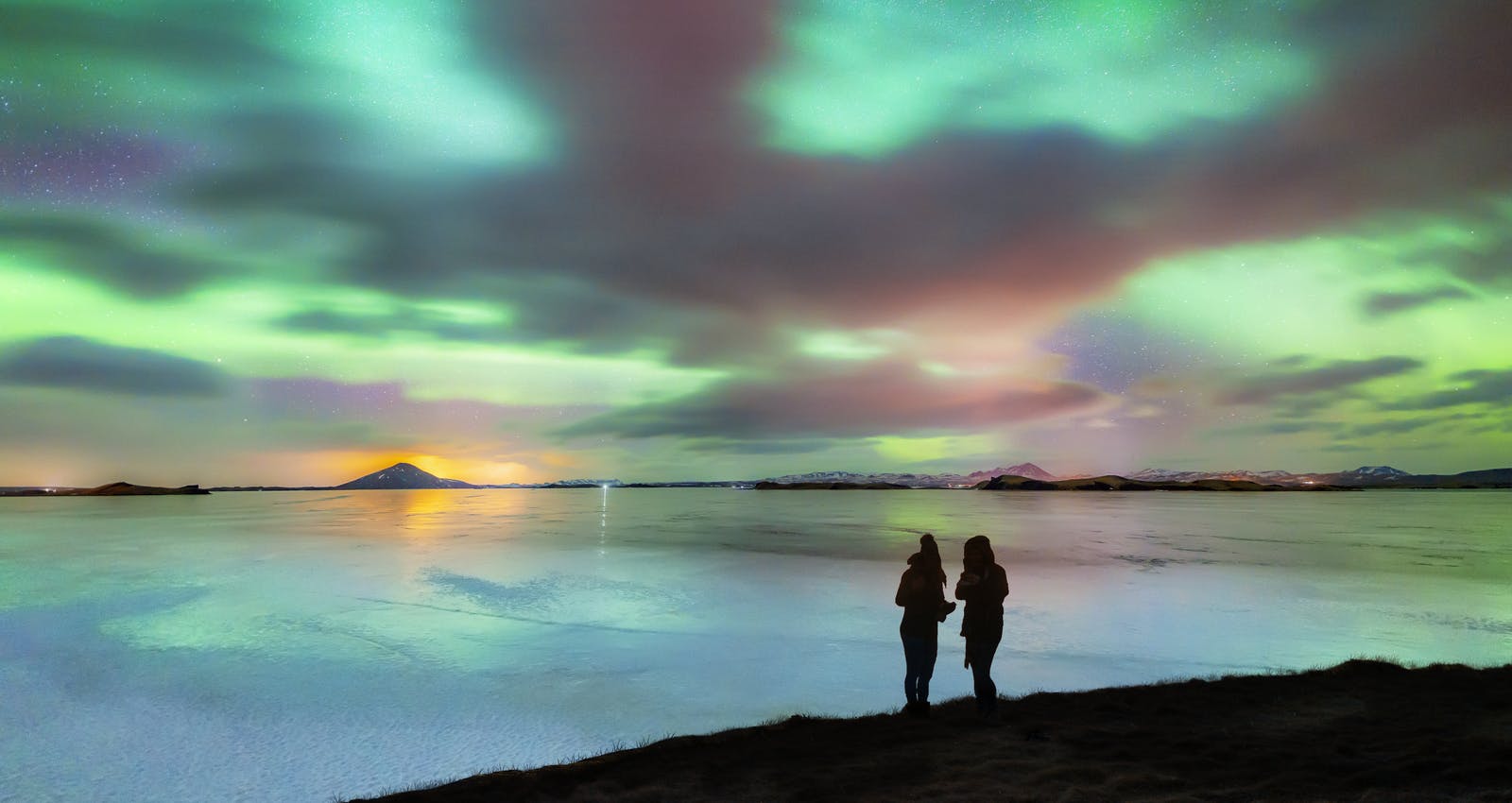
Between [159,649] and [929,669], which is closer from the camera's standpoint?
[929,669]

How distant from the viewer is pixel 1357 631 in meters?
15.4

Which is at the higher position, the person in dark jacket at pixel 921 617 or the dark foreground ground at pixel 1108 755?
the person in dark jacket at pixel 921 617

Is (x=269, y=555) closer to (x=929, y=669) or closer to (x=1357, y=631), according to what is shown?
(x=929, y=669)

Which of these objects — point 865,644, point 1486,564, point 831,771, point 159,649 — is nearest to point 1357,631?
point 865,644

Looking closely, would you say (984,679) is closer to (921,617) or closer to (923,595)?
(921,617)

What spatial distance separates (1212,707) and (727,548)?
2857 centimetres

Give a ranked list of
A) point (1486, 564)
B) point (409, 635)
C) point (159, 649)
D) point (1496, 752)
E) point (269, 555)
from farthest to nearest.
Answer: point (269, 555), point (1486, 564), point (409, 635), point (159, 649), point (1496, 752)

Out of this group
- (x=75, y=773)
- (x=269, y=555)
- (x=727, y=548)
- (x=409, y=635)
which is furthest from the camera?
(x=727, y=548)

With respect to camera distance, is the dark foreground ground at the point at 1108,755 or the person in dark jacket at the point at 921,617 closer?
the dark foreground ground at the point at 1108,755

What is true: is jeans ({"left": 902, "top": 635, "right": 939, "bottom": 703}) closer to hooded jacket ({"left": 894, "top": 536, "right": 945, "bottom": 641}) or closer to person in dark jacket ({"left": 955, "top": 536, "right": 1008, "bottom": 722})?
hooded jacket ({"left": 894, "top": 536, "right": 945, "bottom": 641})

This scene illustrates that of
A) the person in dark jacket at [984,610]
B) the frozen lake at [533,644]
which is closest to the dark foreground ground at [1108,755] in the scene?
the person in dark jacket at [984,610]

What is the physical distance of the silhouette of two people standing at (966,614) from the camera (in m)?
9.13

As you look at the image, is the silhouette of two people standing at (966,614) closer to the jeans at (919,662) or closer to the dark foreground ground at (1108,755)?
the jeans at (919,662)

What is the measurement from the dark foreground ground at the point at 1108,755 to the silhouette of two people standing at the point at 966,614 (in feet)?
1.43
